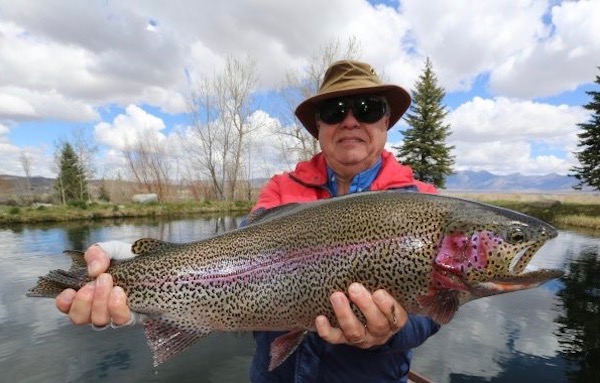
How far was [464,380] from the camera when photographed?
340 inches

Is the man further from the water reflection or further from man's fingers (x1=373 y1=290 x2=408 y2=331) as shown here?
the water reflection

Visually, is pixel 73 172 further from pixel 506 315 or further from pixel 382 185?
pixel 382 185

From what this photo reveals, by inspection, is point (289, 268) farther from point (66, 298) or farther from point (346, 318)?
point (66, 298)

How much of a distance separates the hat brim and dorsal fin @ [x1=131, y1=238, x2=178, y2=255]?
1658 millimetres

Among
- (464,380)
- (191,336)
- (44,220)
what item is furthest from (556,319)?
(44,220)

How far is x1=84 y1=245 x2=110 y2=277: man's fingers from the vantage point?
2.63m

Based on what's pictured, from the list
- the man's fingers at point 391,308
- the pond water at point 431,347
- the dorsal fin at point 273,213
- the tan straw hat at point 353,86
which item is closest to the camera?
the man's fingers at point 391,308

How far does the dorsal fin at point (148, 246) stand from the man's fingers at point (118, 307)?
296mm

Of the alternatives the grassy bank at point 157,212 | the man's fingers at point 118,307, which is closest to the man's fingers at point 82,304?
the man's fingers at point 118,307

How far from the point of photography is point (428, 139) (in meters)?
44.2

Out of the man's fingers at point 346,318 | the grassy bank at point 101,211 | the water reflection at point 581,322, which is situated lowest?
the water reflection at point 581,322

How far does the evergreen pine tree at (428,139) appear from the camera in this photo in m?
43.8

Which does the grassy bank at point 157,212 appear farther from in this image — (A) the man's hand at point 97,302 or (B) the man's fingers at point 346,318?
(A) the man's hand at point 97,302

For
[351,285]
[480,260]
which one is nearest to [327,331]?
[351,285]
